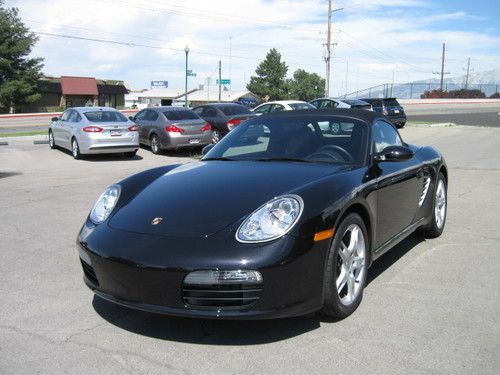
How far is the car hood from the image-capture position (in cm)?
361

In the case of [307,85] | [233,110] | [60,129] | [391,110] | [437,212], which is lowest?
[437,212]

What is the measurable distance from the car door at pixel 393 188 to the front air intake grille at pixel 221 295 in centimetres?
154

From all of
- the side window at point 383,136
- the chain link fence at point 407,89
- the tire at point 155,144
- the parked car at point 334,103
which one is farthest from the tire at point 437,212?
the chain link fence at point 407,89

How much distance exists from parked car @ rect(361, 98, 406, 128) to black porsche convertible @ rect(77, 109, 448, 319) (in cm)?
2342

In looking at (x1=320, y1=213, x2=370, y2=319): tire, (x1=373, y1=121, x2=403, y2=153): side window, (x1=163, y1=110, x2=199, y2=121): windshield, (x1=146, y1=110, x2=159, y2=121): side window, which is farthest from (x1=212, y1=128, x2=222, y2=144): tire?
(x1=320, y1=213, x2=370, y2=319): tire

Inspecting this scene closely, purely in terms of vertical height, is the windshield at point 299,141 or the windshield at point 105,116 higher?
the windshield at point 299,141

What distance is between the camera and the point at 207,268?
327 cm

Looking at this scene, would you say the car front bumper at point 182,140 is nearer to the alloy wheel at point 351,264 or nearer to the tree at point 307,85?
the alloy wheel at point 351,264

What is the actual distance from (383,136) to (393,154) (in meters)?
0.58

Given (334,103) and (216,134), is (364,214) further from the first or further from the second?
(334,103)

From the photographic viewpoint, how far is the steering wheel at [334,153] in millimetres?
4578

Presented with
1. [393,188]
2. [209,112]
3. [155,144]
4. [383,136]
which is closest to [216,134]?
[209,112]

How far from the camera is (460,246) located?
5891 millimetres

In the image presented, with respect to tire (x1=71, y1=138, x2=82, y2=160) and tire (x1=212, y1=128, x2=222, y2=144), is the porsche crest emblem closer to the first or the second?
tire (x1=71, y1=138, x2=82, y2=160)
